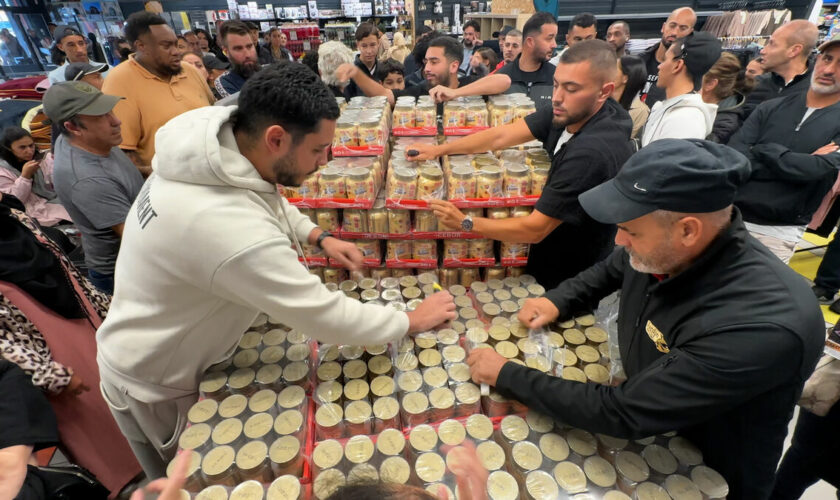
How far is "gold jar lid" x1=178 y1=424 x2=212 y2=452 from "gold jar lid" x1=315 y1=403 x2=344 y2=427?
0.34 metres

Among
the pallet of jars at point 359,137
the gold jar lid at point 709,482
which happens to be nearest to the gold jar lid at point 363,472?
the gold jar lid at point 709,482

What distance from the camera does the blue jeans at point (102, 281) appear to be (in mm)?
2705

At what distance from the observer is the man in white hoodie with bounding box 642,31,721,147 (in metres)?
2.92


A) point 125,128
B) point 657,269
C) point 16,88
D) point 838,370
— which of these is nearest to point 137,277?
point 657,269

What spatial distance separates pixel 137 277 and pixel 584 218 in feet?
6.47

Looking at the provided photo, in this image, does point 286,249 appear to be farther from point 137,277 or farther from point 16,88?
point 16,88

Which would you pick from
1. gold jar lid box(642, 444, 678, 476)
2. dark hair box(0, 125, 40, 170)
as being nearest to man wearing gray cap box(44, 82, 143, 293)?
gold jar lid box(642, 444, 678, 476)

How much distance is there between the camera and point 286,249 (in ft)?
4.00

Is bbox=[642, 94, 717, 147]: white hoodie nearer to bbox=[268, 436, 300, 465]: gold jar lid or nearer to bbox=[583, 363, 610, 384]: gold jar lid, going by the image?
bbox=[583, 363, 610, 384]: gold jar lid

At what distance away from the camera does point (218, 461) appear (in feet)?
3.91

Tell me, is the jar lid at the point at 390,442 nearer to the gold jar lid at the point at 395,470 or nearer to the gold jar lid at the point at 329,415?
the gold jar lid at the point at 395,470

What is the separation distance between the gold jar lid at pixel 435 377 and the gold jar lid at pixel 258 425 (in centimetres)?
53

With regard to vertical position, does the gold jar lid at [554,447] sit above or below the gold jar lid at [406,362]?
below

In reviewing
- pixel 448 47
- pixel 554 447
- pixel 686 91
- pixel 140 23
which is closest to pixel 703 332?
pixel 554 447
